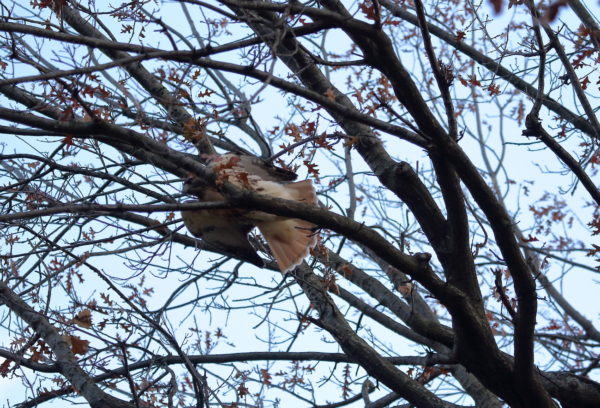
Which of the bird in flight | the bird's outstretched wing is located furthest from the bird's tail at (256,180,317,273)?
the bird's outstretched wing

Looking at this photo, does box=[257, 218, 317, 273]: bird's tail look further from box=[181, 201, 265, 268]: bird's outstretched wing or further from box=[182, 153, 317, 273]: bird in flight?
box=[181, 201, 265, 268]: bird's outstretched wing

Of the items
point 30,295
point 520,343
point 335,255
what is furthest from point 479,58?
point 30,295

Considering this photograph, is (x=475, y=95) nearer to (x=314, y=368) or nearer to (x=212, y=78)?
(x=212, y=78)

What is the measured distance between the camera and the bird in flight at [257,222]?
4320 millimetres

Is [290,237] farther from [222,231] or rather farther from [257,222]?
[222,231]

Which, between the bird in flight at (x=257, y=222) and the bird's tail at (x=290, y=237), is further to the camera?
the bird's tail at (x=290, y=237)

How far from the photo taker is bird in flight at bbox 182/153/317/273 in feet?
14.2

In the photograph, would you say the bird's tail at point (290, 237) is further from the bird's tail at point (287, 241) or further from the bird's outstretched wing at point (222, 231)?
the bird's outstretched wing at point (222, 231)

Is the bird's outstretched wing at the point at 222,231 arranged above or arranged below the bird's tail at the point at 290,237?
below

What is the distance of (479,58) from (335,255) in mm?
2065

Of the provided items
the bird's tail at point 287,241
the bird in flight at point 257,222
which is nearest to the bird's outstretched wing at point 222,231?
the bird in flight at point 257,222

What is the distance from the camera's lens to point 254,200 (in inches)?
122

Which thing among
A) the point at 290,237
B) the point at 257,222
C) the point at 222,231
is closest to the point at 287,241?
the point at 290,237

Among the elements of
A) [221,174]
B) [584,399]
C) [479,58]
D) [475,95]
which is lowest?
[584,399]
